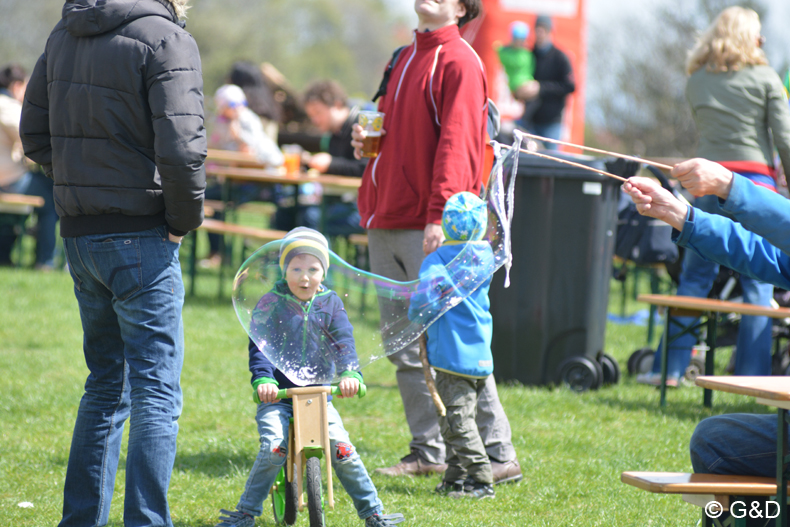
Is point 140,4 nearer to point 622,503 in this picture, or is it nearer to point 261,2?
point 622,503

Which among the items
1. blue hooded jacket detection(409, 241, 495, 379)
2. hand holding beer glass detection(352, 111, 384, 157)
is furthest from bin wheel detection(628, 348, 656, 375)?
hand holding beer glass detection(352, 111, 384, 157)

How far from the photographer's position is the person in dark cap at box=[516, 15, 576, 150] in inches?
402

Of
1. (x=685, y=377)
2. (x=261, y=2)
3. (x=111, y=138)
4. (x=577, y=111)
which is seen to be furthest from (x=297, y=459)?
(x=261, y=2)

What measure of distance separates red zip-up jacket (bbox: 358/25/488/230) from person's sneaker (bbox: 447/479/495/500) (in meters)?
1.12

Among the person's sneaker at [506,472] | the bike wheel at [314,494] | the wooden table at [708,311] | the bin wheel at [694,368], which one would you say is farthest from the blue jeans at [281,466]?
the bin wheel at [694,368]

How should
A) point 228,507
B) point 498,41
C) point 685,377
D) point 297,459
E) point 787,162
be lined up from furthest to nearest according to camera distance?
point 498,41, point 685,377, point 787,162, point 228,507, point 297,459

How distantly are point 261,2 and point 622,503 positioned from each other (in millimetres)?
43320

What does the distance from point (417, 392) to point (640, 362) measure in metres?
2.96

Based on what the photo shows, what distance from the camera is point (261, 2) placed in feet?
144

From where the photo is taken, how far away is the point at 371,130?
390cm

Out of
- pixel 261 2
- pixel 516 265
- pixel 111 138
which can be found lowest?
pixel 516 265

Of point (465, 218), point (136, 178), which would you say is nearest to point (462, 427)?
point (465, 218)

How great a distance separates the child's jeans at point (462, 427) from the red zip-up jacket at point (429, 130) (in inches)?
27.5

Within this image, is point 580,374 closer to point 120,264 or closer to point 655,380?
point 655,380
